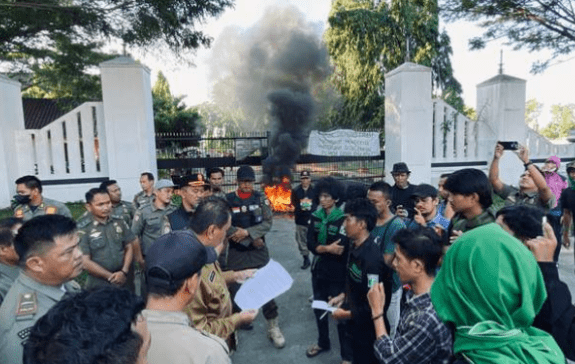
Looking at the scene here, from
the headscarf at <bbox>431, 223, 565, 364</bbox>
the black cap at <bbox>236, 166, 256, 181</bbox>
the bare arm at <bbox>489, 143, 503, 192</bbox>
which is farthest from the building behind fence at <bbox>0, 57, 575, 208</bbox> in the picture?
the headscarf at <bbox>431, 223, 565, 364</bbox>

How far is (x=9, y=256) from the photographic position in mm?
2564

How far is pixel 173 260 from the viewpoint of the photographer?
154 cm

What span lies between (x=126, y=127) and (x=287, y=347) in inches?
263

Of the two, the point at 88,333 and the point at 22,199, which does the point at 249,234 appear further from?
the point at 88,333

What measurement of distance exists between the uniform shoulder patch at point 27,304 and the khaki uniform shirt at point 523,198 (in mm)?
3818

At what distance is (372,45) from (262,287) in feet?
50.2

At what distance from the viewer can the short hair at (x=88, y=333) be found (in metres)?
0.96

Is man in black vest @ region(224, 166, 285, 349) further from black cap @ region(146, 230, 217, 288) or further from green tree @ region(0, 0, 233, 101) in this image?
green tree @ region(0, 0, 233, 101)

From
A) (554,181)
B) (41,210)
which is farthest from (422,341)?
(554,181)

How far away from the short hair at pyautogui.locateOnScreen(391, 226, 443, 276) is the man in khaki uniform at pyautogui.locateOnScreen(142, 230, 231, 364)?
1.12 meters

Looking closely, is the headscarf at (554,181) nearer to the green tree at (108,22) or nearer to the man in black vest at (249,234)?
the man in black vest at (249,234)

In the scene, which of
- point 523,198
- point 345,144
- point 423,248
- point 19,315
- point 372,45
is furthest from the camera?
point 372,45

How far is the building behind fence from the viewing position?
8445mm

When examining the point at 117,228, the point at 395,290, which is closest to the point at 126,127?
the point at 117,228
